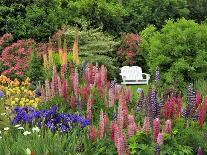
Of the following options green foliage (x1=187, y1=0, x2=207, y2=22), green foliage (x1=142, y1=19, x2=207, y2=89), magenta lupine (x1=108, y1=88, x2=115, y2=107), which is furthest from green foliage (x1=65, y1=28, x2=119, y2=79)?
magenta lupine (x1=108, y1=88, x2=115, y2=107)

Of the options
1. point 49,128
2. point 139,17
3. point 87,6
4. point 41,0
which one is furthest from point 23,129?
point 139,17

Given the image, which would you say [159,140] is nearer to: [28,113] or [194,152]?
[194,152]

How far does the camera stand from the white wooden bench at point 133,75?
17375mm

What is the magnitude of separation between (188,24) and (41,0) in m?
5.53

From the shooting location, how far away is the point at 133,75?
17.5 meters

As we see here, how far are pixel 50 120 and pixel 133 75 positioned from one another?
33.8 feet

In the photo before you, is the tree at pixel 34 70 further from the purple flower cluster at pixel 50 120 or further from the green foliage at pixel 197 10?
the green foliage at pixel 197 10

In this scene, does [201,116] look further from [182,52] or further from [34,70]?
[182,52]

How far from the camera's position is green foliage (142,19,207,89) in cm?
1442

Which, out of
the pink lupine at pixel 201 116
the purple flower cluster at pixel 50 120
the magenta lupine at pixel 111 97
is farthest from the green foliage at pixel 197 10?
the pink lupine at pixel 201 116

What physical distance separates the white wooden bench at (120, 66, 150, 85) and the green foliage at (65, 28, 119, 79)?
13.6 inches

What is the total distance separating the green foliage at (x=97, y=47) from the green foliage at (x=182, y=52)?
260 cm

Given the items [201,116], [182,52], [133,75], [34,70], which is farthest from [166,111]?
[133,75]

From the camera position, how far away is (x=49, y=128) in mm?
7137
